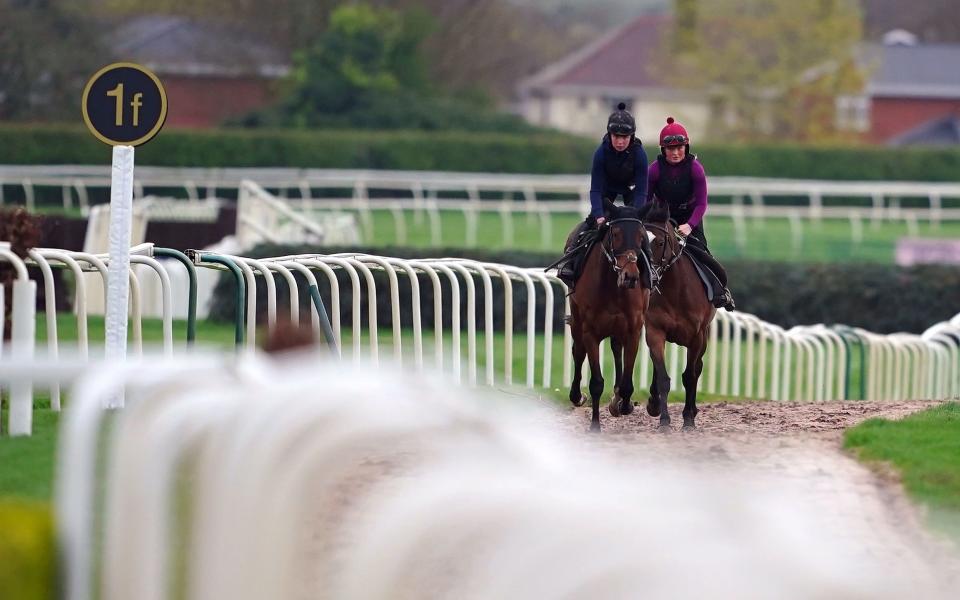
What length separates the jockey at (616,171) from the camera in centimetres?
955

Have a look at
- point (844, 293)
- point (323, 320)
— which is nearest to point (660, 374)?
point (323, 320)

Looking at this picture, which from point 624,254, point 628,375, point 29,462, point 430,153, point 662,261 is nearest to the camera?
point 29,462

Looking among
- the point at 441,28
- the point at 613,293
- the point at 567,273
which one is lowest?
the point at 613,293

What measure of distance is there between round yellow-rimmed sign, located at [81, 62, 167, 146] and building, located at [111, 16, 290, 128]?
1792 inches

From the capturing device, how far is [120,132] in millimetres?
7449

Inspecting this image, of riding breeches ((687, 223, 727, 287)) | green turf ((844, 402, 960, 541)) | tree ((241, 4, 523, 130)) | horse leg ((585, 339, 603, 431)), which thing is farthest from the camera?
tree ((241, 4, 523, 130))

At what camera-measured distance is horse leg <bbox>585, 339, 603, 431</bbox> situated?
916 centimetres

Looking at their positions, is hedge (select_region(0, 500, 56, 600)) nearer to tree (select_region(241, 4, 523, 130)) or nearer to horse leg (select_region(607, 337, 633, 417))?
horse leg (select_region(607, 337, 633, 417))

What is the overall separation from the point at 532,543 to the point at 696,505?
1.19ft

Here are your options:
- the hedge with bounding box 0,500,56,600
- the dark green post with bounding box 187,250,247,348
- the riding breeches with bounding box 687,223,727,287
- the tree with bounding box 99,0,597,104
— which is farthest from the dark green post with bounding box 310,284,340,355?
the tree with bounding box 99,0,597,104

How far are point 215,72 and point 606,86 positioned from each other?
20048 mm

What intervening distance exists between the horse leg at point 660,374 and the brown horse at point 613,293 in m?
0.16

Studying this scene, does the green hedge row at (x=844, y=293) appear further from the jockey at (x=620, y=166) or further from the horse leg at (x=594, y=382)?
the horse leg at (x=594, y=382)

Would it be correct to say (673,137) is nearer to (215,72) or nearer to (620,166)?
(620,166)
